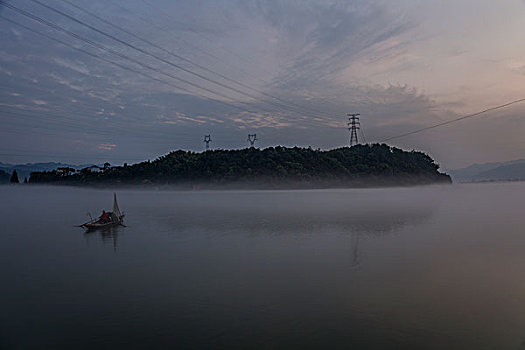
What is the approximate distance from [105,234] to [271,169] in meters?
109

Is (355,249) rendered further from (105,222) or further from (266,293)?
(105,222)

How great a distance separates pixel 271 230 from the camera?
3978cm

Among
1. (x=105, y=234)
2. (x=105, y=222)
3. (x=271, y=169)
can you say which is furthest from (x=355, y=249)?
(x=271, y=169)

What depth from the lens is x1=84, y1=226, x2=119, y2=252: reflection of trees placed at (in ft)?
114

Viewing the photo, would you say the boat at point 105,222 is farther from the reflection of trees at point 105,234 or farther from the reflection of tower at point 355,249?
the reflection of tower at point 355,249

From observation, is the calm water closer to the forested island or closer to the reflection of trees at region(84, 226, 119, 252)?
the reflection of trees at region(84, 226, 119, 252)

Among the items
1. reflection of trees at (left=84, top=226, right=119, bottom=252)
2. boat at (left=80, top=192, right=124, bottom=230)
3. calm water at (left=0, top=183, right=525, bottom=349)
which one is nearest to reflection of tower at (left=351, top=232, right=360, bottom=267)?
calm water at (left=0, top=183, right=525, bottom=349)

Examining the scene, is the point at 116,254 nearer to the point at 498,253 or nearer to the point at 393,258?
the point at 393,258

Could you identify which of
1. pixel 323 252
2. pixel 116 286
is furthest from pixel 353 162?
pixel 116 286

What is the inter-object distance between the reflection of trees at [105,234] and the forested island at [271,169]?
102722 mm

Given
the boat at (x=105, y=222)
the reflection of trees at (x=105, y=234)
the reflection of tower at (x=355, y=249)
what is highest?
the boat at (x=105, y=222)

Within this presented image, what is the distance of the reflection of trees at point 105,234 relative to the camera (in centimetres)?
3488

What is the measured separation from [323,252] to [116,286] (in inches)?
576

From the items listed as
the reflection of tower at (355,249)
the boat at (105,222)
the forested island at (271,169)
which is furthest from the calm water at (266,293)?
the forested island at (271,169)
